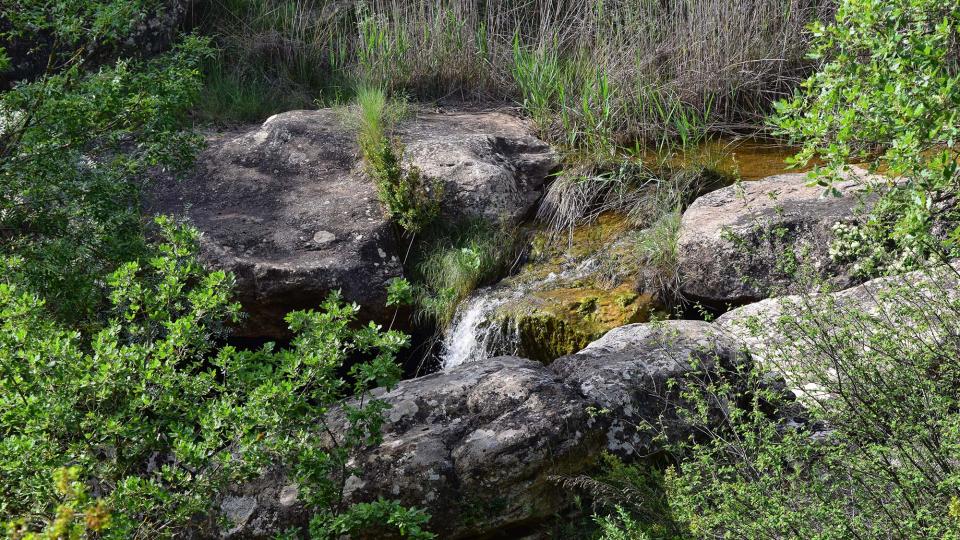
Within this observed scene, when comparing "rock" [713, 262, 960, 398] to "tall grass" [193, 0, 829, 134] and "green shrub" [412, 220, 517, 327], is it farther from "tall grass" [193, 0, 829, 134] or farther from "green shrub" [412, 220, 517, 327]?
"tall grass" [193, 0, 829, 134]

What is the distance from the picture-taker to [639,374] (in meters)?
4.68

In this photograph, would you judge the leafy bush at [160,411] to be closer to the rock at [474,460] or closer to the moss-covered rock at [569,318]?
the rock at [474,460]

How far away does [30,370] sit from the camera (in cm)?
347

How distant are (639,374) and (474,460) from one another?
98 centimetres

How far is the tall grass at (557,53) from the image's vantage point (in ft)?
27.6

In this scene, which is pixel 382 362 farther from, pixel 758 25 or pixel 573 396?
pixel 758 25

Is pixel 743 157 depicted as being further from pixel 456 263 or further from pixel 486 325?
pixel 486 325

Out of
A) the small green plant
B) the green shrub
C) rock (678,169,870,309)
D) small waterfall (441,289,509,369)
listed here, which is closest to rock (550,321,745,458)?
rock (678,169,870,309)

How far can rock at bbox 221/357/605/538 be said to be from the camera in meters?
4.12

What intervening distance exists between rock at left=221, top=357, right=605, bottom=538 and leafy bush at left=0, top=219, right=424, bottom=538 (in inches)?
10.3

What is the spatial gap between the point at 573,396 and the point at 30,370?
228 cm

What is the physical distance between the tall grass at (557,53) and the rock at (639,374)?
3.16 m

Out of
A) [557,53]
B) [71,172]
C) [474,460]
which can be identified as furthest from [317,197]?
[474,460]

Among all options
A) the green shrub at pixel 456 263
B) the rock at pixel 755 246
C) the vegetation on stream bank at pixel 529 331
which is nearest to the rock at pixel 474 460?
the vegetation on stream bank at pixel 529 331
